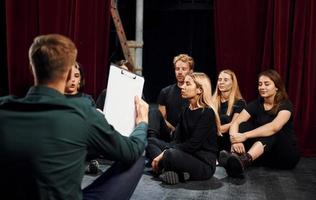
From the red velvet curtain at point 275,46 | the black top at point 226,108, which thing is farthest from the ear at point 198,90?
the red velvet curtain at point 275,46

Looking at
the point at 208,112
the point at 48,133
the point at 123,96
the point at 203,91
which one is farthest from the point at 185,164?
the point at 48,133

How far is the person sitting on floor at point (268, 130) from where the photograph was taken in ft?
9.62

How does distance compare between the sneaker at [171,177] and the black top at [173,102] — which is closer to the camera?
the sneaker at [171,177]

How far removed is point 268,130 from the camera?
2932 millimetres

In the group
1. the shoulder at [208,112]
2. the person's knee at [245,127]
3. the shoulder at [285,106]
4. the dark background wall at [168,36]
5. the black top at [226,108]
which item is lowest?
the person's knee at [245,127]

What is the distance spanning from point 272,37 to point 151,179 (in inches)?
64.5

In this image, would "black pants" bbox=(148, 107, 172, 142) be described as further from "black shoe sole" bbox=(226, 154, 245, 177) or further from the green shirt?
the green shirt

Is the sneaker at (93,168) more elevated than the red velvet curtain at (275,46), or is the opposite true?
the red velvet curtain at (275,46)

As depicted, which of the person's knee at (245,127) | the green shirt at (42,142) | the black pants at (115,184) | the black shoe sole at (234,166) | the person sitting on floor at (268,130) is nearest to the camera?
the green shirt at (42,142)

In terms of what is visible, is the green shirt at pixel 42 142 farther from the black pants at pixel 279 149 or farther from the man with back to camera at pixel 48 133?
the black pants at pixel 279 149

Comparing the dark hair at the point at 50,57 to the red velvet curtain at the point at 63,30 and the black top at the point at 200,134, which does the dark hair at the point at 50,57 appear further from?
the red velvet curtain at the point at 63,30

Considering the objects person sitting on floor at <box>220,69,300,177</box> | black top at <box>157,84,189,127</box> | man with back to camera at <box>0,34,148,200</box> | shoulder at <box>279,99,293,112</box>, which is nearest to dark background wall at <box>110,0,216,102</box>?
black top at <box>157,84,189,127</box>

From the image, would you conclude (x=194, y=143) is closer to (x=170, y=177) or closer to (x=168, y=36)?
(x=170, y=177)

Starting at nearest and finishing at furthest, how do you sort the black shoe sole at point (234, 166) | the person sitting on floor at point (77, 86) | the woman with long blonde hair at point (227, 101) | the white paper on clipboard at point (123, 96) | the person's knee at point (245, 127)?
the white paper on clipboard at point (123, 96) < the person sitting on floor at point (77, 86) < the black shoe sole at point (234, 166) < the person's knee at point (245, 127) < the woman with long blonde hair at point (227, 101)
